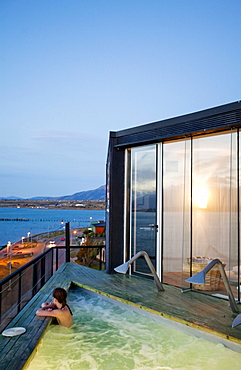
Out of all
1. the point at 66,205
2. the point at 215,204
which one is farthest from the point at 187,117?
the point at 66,205

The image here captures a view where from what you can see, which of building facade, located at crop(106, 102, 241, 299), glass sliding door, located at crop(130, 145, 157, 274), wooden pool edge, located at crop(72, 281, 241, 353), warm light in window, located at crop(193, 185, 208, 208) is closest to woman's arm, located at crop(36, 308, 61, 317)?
wooden pool edge, located at crop(72, 281, 241, 353)

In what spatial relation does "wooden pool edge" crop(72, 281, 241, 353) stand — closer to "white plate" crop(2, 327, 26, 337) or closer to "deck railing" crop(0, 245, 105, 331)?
"deck railing" crop(0, 245, 105, 331)

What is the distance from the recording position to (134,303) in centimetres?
451

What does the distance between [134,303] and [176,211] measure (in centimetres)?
180

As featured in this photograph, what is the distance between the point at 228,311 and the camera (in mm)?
4188

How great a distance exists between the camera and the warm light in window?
5.21m

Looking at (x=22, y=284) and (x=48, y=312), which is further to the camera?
(x=22, y=284)

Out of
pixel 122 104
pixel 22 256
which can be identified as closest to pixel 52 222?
pixel 22 256

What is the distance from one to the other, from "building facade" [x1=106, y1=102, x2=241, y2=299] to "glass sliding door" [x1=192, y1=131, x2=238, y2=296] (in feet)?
0.04

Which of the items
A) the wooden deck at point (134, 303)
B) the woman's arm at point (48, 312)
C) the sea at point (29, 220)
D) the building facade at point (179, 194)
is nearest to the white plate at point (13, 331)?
the wooden deck at point (134, 303)

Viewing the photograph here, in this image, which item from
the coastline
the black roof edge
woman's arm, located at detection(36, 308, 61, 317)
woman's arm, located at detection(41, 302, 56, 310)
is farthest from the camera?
the coastline

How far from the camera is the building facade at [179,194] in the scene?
4848 millimetres

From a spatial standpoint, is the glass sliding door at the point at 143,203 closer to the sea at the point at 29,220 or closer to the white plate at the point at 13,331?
the white plate at the point at 13,331

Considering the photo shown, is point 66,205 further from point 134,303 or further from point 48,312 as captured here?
point 48,312
